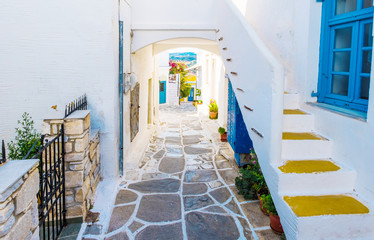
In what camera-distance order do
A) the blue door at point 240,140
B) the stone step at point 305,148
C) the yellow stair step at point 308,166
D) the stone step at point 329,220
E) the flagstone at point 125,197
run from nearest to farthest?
the stone step at point 329,220
the yellow stair step at point 308,166
the stone step at point 305,148
the flagstone at point 125,197
the blue door at point 240,140

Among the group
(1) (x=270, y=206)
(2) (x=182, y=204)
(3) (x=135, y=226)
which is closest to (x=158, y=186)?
(2) (x=182, y=204)

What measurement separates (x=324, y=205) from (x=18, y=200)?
2701mm

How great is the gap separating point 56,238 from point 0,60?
3.37 metres

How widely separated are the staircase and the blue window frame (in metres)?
0.50

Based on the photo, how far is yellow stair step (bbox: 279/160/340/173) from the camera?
3.32m

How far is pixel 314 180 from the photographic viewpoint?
10.8ft

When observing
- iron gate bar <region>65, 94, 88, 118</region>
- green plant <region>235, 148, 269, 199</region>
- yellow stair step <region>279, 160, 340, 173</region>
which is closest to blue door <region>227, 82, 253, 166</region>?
green plant <region>235, 148, 269, 199</region>

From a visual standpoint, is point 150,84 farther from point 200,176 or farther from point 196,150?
point 200,176

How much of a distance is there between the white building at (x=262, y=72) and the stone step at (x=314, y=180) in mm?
11

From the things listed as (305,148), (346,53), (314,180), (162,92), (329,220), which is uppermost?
(346,53)

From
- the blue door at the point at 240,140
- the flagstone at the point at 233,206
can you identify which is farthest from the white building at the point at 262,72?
the blue door at the point at 240,140

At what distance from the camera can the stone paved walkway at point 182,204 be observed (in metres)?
4.24

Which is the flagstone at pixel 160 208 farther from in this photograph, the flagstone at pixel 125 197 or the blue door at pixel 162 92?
the blue door at pixel 162 92

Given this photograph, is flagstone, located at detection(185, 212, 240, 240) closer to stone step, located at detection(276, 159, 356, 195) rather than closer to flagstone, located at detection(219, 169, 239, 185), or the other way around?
stone step, located at detection(276, 159, 356, 195)
